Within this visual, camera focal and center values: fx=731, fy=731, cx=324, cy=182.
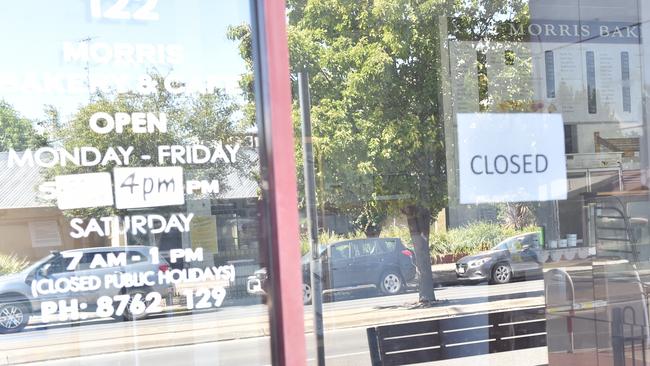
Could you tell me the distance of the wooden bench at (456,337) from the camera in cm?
364

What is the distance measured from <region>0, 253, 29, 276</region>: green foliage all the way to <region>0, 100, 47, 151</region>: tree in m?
0.30

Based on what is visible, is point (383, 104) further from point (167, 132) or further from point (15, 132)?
point (15, 132)

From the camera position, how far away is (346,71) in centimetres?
335

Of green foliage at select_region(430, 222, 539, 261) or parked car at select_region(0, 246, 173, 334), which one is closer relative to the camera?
parked car at select_region(0, 246, 173, 334)

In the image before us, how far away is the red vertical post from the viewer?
215 cm

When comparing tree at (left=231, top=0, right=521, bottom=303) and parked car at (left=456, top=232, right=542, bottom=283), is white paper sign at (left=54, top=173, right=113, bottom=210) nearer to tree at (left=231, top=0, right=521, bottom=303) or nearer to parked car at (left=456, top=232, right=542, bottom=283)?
tree at (left=231, top=0, right=521, bottom=303)

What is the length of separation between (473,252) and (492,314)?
443 mm

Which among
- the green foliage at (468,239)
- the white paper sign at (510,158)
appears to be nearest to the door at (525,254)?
the green foliage at (468,239)

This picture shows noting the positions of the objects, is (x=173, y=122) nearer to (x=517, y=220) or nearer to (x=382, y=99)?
(x=382, y=99)

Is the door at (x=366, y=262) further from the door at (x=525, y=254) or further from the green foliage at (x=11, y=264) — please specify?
the green foliage at (x=11, y=264)

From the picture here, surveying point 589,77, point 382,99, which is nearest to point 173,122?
point 382,99

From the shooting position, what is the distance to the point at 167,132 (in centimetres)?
217

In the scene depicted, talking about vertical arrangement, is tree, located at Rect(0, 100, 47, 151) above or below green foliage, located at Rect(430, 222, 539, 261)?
above

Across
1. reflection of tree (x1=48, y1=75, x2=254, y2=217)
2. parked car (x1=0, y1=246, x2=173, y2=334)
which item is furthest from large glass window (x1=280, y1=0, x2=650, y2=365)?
parked car (x1=0, y1=246, x2=173, y2=334)
